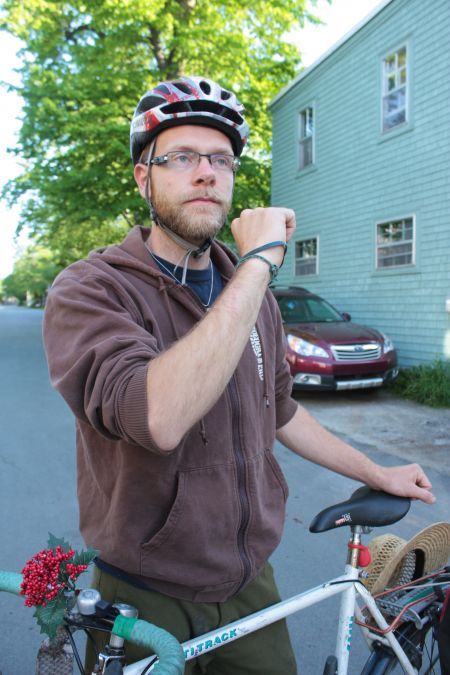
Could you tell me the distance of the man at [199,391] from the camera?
4.14 ft

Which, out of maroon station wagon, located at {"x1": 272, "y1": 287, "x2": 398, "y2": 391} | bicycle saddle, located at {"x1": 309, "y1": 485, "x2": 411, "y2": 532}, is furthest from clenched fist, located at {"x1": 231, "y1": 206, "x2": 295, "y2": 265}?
maroon station wagon, located at {"x1": 272, "y1": 287, "x2": 398, "y2": 391}

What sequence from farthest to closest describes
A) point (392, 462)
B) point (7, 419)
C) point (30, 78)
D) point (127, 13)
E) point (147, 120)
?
point (30, 78)
point (127, 13)
point (7, 419)
point (392, 462)
point (147, 120)

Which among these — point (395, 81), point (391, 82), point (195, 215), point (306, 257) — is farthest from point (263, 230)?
point (306, 257)

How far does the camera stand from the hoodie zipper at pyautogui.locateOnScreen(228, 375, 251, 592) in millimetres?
1595

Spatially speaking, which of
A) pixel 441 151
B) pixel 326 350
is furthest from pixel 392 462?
pixel 441 151

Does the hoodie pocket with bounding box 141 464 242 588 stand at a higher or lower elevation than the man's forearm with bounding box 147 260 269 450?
lower

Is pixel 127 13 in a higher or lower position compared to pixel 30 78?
higher

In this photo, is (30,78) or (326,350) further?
(30,78)

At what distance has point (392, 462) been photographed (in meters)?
6.08

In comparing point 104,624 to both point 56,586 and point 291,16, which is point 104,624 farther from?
point 291,16

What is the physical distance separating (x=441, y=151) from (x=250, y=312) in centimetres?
1031

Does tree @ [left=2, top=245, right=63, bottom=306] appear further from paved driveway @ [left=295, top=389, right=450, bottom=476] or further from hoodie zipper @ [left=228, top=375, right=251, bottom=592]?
hoodie zipper @ [left=228, top=375, right=251, bottom=592]

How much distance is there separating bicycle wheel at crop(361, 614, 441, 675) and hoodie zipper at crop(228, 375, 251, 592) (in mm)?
611

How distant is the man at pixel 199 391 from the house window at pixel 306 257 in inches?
514
